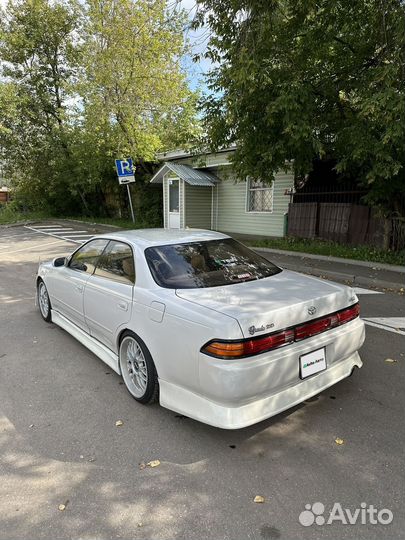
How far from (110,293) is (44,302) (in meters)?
2.34

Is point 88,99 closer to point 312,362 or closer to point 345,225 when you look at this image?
point 345,225

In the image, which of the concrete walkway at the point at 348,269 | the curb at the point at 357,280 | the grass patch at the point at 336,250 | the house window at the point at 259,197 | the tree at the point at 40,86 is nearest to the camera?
the curb at the point at 357,280

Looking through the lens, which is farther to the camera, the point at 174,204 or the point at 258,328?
the point at 174,204

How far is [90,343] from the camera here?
4.14 m

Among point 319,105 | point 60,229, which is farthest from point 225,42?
point 60,229

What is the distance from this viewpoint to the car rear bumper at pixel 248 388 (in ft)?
8.31

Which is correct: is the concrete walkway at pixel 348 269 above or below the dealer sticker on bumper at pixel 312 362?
below

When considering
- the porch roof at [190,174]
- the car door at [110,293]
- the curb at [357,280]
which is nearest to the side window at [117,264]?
the car door at [110,293]

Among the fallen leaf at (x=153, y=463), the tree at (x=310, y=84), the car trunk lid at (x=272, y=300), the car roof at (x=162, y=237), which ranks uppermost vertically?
the tree at (x=310, y=84)

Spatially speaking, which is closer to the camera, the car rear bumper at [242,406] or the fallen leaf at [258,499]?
the fallen leaf at [258,499]

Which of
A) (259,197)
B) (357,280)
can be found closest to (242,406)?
(357,280)

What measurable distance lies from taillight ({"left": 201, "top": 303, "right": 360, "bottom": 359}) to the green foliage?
11191 mm

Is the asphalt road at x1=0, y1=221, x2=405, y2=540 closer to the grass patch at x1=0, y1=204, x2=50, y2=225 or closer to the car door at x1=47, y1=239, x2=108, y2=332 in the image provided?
the car door at x1=47, y1=239, x2=108, y2=332

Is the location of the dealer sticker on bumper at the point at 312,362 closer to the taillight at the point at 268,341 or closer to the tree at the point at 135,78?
the taillight at the point at 268,341
